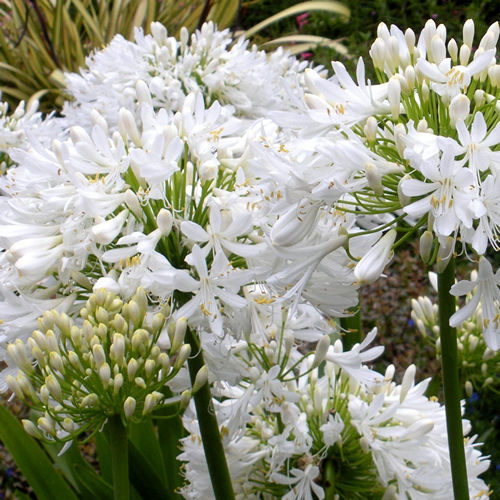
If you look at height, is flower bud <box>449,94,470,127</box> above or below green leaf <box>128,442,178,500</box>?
above

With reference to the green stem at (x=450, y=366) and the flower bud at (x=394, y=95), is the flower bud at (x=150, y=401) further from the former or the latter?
the flower bud at (x=394, y=95)

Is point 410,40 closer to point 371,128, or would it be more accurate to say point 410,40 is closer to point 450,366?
point 371,128

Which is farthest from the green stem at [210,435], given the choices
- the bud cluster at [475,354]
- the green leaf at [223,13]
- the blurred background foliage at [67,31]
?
the green leaf at [223,13]

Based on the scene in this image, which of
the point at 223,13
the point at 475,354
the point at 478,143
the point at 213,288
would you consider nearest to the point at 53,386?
the point at 213,288

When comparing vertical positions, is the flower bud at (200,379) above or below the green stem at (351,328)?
below

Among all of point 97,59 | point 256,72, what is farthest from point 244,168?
point 97,59

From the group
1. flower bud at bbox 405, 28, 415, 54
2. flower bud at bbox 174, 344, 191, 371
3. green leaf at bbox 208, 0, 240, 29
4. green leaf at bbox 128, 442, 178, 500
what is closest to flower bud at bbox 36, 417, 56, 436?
flower bud at bbox 174, 344, 191, 371

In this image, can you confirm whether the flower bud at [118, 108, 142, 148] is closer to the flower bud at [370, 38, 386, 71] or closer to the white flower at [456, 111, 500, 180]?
the flower bud at [370, 38, 386, 71]

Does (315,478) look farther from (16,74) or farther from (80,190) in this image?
(16,74)
